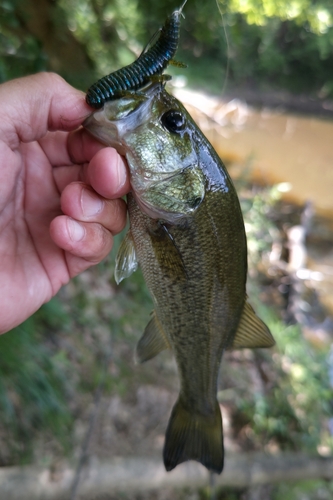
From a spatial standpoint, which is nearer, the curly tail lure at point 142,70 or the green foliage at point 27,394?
the curly tail lure at point 142,70

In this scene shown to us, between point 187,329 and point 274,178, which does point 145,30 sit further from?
point 274,178

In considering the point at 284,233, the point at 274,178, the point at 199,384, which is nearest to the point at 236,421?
the point at 199,384

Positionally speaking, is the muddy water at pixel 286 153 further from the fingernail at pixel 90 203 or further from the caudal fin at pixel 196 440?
the fingernail at pixel 90 203

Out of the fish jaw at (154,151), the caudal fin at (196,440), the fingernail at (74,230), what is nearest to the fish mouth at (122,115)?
the fish jaw at (154,151)

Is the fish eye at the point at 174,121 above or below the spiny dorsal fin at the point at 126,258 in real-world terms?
above

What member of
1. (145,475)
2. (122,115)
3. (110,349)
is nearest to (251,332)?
(122,115)

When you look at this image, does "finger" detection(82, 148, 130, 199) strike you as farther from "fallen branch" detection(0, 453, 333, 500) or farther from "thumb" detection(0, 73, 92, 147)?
"fallen branch" detection(0, 453, 333, 500)

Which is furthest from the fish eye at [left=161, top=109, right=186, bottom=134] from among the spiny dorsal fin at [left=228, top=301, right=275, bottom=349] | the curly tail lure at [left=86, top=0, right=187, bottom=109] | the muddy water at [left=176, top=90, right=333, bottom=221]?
the muddy water at [left=176, top=90, right=333, bottom=221]
